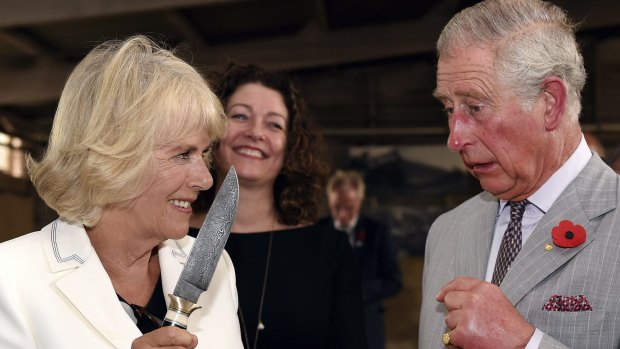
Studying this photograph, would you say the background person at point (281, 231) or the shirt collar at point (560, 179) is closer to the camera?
the shirt collar at point (560, 179)

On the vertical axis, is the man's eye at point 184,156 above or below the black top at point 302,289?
above

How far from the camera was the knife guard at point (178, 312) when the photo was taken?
1810mm

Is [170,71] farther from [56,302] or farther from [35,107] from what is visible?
[35,107]

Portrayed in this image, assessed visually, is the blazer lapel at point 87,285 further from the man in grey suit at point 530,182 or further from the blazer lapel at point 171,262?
the man in grey suit at point 530,182

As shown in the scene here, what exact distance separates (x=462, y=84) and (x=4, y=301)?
121cm

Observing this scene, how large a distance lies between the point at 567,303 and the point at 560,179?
0.32 m

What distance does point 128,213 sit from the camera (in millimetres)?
2113

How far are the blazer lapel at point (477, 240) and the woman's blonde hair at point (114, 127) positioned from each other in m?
0.74

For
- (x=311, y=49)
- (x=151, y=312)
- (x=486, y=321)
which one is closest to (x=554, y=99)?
(x=486, y=321)

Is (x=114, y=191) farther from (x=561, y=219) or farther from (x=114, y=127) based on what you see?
(x=561, y=219)

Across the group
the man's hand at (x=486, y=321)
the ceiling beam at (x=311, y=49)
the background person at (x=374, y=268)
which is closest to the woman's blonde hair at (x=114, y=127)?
the man's hand at (x=486, y=321)

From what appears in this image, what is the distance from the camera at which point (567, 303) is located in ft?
5.97

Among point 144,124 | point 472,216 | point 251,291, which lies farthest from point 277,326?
point 144,124

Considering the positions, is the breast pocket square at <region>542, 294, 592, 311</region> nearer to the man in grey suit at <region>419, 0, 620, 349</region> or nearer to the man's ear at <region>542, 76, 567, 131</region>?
the man in grey suit at <region>419, 0, 620, 349</region>
